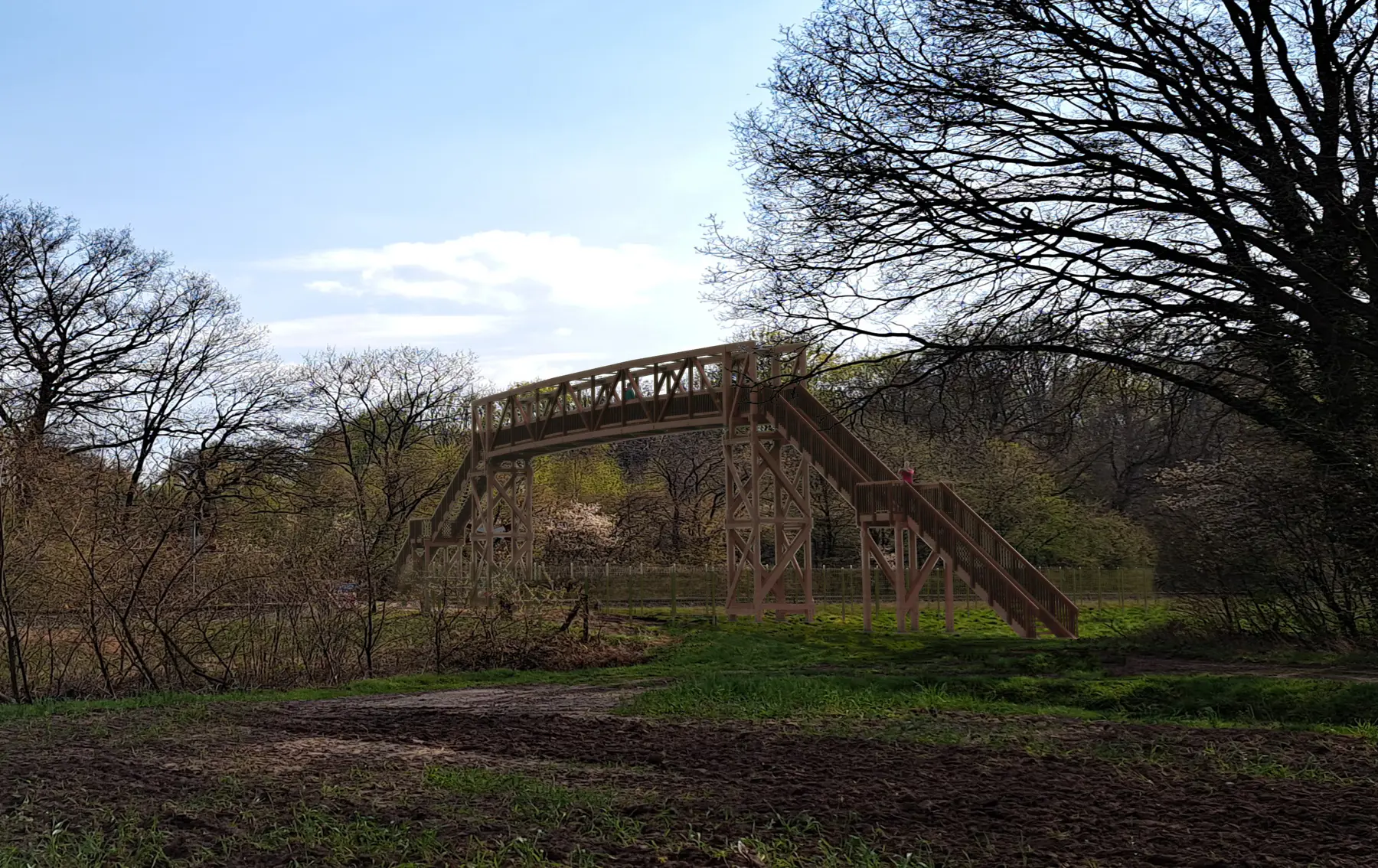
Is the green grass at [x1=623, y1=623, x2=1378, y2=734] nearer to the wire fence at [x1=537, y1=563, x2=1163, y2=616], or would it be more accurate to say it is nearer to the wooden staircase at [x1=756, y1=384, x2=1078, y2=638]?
the wooden staircase at [x1=756, y1=384, x2=1078, y2=638]

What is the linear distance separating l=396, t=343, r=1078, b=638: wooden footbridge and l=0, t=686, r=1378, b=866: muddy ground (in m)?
8.97

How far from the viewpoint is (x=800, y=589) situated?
115ft

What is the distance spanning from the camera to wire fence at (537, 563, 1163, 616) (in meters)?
32.1

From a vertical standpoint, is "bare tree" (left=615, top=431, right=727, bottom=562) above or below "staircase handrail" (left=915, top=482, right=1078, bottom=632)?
above

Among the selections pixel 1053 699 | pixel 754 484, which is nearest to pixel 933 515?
pixel 754 484

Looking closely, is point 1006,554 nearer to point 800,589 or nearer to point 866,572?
point 866,572

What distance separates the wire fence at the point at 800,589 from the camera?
3206cm

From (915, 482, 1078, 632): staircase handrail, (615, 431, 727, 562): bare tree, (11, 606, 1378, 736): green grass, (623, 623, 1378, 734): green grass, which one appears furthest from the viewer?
(615, 431, 727, 562): bare tree

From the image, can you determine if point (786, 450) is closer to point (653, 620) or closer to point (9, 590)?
point (653, 620)

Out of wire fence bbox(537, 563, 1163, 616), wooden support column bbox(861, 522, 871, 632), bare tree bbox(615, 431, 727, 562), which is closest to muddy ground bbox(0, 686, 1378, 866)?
wooden support column bbox(861, 522, 871, 632)

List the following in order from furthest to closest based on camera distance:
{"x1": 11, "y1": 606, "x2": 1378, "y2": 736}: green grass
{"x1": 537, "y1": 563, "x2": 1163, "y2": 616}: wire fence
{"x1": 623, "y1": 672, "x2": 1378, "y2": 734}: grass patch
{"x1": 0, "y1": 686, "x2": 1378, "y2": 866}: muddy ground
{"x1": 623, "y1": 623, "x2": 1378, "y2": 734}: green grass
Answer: {"x1": 537, "y1": 563, "x2": 1163, "y2": 616}: wire fence, {"x1": 11, "y1": 606, "x2": 1378, "y2": 736}: green grass, {"x1": 623, "y1": 623, "x2": 1378, "y2": 734}: green grass, {"x1": 623, "y1": 672, "x2": 1378, "y2": 734}: grass patch, {"x1": 0, "y1": 686, "x2": 1378, "y2": 866}: muddy ground

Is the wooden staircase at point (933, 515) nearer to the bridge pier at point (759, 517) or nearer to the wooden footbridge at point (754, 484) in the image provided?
the wooden footbridge at point (754, 484)

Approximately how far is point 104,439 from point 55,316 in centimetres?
352

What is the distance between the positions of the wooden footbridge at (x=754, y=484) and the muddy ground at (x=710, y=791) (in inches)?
353
